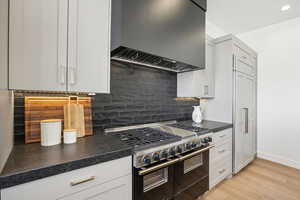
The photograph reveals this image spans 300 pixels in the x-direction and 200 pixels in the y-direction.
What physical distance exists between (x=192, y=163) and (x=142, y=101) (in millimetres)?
961

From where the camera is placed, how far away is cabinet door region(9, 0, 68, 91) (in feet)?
2.81

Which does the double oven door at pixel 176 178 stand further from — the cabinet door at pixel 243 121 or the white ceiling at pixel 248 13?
the white ceiling at pixel 248 13

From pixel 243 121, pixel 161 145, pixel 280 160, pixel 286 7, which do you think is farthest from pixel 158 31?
pixel 280 160

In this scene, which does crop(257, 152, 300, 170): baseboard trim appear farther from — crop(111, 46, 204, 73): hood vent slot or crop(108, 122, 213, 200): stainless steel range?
crop(111, 46, 204, 73): hood vent slot

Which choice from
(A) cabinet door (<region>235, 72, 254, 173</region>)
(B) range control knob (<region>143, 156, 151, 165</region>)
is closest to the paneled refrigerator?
(A) cabinet door (<region>235, 72, 254, 173</region>)

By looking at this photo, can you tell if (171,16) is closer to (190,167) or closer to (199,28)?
(199,28)

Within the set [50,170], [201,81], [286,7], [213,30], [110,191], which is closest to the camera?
[50,170]

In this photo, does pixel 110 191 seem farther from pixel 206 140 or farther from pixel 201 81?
pixel 201 81

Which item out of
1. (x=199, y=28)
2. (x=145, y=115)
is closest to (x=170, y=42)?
(x=199, y=28)

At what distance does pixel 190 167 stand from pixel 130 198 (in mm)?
735

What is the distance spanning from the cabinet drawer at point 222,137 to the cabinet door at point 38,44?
1.87m

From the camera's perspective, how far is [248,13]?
102 inches

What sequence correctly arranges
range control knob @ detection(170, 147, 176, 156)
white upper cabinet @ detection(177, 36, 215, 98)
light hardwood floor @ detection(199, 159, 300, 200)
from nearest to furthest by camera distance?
1. range control knob @ detection(170, 147, 176, 156)
2. light hardwood floor @ detection(199, 159, 300, 200)
3. white upper cabinet @ detection(177, 36, 215, 98)

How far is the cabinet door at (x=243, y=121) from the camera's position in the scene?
2.31 meters
